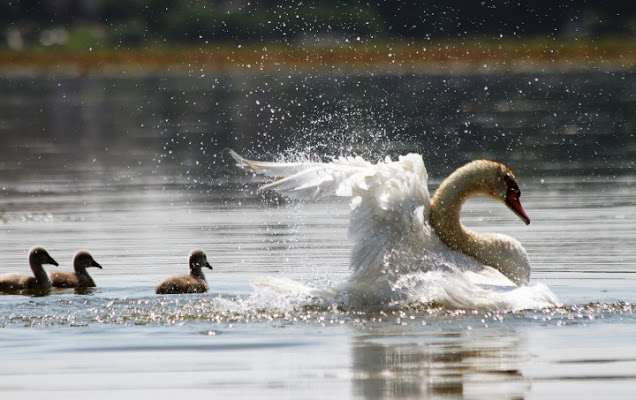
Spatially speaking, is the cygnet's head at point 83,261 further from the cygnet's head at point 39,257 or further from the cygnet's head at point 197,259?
the cygnet's head at point 197,259

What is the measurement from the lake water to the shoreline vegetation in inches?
1002

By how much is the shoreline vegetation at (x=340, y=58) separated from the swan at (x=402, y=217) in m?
45.2

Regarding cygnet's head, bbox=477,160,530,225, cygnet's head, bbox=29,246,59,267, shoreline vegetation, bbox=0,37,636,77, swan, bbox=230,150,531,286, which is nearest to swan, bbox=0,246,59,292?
cygnet's head, bbox=29,246,59,267

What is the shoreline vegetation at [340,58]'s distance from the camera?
57938 mm

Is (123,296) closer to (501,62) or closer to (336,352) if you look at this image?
(336,352)

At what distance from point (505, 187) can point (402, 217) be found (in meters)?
1.73

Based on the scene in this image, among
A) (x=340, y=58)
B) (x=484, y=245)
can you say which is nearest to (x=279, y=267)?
(x=484, y=245)

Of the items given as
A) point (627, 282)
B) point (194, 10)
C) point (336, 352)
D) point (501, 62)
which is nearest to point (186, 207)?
point (627, 282)

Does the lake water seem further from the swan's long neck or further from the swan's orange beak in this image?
the swan's orange beak

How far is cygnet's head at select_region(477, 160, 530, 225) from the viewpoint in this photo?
11047 millimetres

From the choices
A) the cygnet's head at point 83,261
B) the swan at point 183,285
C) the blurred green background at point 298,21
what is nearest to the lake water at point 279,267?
the swan at point 183,285

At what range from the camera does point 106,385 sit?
25.1ft

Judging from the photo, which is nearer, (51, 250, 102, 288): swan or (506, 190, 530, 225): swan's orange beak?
(506, 190, 530, 225): swan's orange beak

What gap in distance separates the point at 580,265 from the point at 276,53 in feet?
167
